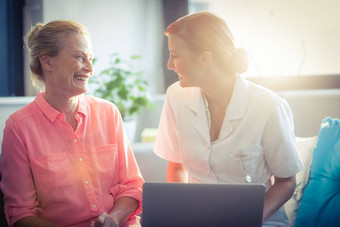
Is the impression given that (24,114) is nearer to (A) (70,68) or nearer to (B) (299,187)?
(A) (70,68)

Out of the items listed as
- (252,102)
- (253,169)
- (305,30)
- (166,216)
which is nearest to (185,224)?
(166,216)

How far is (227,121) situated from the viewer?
4.63ft

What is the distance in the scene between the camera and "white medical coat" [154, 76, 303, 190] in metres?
1.36

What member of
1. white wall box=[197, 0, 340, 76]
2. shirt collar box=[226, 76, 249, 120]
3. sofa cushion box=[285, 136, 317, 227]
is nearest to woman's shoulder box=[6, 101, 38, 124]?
shirt collar box=[226, 76, 249, 120]

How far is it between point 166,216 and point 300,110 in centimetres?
151

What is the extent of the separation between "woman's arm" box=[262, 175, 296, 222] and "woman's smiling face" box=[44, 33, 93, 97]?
2.62 ft

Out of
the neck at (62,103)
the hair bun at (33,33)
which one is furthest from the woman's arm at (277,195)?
the hair bun at (33,33)

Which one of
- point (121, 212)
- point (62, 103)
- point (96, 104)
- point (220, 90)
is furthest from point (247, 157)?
point (62, 103)

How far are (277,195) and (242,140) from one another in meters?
0.24

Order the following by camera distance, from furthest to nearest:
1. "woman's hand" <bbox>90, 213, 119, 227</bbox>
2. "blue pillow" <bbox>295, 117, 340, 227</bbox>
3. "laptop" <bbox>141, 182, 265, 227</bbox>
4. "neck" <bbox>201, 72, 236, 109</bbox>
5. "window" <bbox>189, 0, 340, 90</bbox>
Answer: "window" <bbox>189, 0, 340, 90</bbox> → "blue pillow" <bbox>295, 117, 340, 227</bbox> → "neck" <bbox>201, 72, 236, 109</bbox> → "woman's hand" <bbox>90, 213, 119, 227</bbox> → "laptop" <bbox>141, 182, 265, 227</bbox>

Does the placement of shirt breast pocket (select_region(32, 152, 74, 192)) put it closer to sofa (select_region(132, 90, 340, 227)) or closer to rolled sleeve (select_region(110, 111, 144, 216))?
rolled sleeve (select_region(110, 111, 144, 216))

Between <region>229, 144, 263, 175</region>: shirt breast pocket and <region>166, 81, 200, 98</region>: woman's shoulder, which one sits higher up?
<region>166, 81, 200, 98</region>: woman's shoulder

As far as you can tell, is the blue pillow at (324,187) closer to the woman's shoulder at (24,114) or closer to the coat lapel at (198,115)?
the coat lapel at (198,115)

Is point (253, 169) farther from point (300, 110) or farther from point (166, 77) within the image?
point (166, 77)
